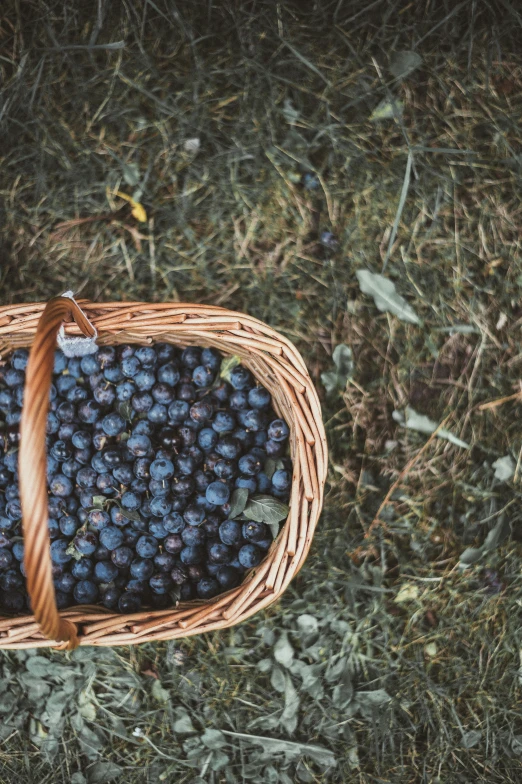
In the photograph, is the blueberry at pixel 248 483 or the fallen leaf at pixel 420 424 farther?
the fallen leaf at pixel 420 424

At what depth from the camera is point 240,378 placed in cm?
160

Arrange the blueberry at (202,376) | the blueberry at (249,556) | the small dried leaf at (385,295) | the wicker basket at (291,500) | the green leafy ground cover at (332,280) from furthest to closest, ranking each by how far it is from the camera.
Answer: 1. the small dried leaf at (385,295)
2. the green leafy ground cover at (332,280)
3. the blueberry at (202,376)
4. the blueberry at (249,556)
5. the wicker basket at (291,500)

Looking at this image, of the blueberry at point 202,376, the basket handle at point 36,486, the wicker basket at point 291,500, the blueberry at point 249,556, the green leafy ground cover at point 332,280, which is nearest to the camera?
the basket handle at point 36,486

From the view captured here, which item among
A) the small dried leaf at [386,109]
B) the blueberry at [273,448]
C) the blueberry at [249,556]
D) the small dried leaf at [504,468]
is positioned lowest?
the blueberry at [249,556]

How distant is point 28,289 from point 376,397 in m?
1.08

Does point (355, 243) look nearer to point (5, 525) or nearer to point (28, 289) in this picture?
point (28, 289)

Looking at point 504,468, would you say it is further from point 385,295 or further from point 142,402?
point 142,402

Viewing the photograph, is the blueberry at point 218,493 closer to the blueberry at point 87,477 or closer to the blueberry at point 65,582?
the blueberry at point 87,477

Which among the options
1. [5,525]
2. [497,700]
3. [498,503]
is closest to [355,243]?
[498,503]

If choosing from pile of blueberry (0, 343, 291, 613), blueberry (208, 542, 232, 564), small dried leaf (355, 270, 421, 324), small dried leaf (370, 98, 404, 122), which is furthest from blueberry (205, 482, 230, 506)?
small dried leaf (370, 98, 404, 122)

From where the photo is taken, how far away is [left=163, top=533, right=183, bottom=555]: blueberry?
1.55 metres

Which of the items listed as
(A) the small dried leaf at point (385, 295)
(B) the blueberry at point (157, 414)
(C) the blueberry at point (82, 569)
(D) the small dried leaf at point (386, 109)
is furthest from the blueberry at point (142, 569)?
(D) the small dried leaf at point (386, 109)

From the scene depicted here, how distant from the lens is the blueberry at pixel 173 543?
155 cm

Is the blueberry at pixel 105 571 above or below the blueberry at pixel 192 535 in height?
below
